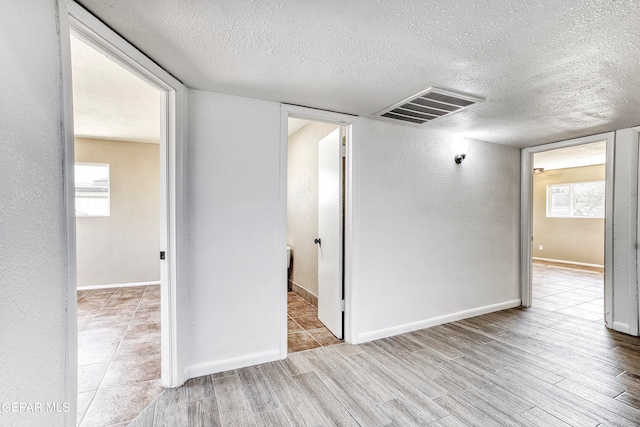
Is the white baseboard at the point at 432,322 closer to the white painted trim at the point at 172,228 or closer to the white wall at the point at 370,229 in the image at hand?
the white wall at the point at 370,229

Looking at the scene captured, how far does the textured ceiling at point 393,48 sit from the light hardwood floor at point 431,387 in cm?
219

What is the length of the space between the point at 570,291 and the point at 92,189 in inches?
317

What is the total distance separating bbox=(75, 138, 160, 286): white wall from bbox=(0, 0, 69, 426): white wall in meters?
4.41

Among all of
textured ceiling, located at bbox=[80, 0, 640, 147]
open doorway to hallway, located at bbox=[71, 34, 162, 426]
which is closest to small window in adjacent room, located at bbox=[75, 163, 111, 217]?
open doorway to hallway, located at bbox=[71, 34, 162, 426]

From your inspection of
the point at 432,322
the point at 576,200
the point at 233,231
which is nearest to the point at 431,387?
the point at 432,322

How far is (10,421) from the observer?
3.09 ft

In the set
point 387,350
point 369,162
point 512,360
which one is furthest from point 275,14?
point 512,360

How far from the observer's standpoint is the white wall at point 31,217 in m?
0.95

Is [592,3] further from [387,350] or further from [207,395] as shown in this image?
[207,395]

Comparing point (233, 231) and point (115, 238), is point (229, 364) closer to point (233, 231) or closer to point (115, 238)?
point (233, 231)

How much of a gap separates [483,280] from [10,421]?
4.19m

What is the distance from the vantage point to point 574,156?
5570mm

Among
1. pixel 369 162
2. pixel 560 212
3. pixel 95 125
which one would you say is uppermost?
pixel 95 125

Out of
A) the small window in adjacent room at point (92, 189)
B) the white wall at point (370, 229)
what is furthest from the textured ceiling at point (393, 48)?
the small window in adjacent room at point (92, 189)
